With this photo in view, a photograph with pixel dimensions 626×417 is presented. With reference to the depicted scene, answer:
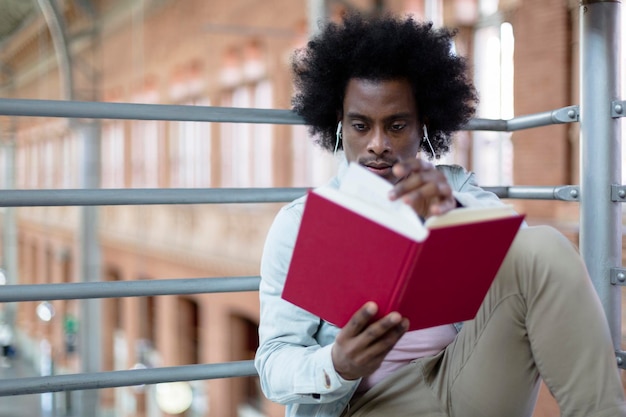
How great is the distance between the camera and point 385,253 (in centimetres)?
124

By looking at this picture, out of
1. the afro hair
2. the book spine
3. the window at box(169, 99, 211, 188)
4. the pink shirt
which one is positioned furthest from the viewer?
the window at box(169, 99, 211, 188)

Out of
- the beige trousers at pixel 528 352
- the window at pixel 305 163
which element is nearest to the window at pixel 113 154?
the window at pixel 305 163

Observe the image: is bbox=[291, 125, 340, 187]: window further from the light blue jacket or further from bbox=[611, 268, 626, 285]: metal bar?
the light blue jacket

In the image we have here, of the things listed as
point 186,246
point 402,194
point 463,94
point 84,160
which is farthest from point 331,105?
point 186,246

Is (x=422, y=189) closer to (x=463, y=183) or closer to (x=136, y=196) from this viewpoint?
(x=463, y=183)

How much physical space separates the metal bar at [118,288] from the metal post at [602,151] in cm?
75

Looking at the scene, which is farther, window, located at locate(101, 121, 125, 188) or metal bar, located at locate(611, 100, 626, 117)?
window, located at locate(101, 121, 125, 188)

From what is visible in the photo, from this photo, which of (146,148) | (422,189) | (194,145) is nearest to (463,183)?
(422,189)

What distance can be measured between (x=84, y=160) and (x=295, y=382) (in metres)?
8.76

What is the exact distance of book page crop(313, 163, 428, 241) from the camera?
1.22 metres

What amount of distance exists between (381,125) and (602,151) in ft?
1.66

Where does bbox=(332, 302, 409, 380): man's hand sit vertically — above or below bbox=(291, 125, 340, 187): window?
below

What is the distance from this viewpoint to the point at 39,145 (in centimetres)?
2097

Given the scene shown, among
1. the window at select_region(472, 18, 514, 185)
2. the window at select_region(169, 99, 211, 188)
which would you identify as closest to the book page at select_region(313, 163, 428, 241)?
the window at select_region(472, 18, 514, 185)
